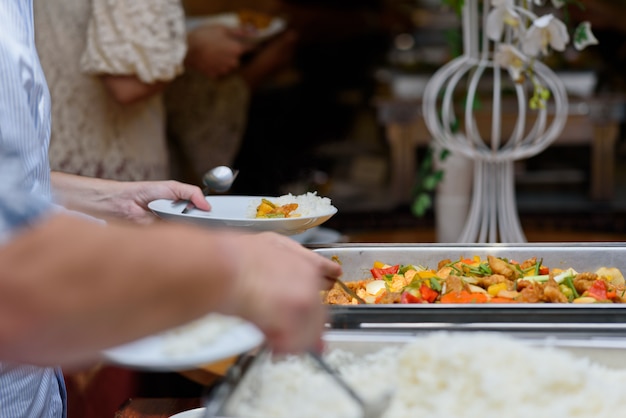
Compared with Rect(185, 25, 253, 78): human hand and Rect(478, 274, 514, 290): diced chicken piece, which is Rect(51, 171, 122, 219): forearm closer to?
Rect(478, 274, 514, 290): diced chicken piece

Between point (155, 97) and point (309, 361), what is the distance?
6.25ft

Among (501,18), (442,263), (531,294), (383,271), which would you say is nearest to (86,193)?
(383,271)

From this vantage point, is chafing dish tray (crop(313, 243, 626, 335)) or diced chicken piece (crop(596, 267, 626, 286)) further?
diced chicken piece (crop(596, 267, 626, 286))

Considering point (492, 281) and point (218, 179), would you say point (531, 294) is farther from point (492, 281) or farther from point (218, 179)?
point (218, 179)

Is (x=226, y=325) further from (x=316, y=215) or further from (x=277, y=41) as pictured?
(x=277, y=41)

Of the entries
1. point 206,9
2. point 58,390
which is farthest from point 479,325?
point 206,9

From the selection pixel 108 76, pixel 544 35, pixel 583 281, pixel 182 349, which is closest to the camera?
pixel 182 349

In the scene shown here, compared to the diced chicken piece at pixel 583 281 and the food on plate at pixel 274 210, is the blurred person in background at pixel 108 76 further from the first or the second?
the diced chicken piece at pixel 583 281

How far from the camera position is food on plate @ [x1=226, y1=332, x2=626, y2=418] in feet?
2.67

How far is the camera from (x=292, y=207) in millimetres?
1413

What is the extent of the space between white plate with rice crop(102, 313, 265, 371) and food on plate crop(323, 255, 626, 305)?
465 mm

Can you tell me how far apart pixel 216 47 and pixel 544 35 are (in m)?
1.40

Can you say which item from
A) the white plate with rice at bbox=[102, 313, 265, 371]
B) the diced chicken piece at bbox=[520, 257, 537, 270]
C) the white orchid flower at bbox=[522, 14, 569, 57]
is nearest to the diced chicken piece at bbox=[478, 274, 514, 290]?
the diced chicken piece at bbox=[520, 257, 537, 270]

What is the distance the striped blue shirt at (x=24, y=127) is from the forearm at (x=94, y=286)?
0.29 m
